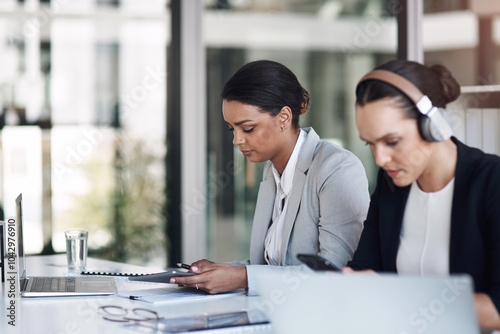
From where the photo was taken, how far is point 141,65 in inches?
188

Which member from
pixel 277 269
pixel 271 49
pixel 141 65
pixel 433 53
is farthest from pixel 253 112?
pixel 141 65

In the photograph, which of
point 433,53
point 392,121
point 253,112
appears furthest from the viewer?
point 433,53

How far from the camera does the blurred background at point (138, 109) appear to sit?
4.43m

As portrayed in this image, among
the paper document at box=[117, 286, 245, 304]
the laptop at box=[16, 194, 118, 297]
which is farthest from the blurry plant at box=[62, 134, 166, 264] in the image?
the paper document at box=[117, 286, 245, 304]

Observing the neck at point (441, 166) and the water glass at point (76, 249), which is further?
the water glass at point (76, 249)

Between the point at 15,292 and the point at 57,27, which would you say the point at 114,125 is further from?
the point at 15,292

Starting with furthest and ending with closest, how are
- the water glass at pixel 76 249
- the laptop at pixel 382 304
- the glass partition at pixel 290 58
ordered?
the glass partition at pixel 290 58, the water glass at pixel 76 249, the laptop at pixel 382 304

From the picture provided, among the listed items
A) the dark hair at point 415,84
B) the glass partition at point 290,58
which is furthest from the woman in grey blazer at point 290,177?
the glass partition at point 290,58

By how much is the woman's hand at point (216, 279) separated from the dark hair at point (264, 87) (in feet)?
1.99

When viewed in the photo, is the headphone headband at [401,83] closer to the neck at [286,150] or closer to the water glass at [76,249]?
the neck at [286,150]

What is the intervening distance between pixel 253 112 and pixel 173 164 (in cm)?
240

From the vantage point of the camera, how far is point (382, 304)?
1.18m

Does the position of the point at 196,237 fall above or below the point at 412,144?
below

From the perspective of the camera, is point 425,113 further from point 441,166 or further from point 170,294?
point 170,294
